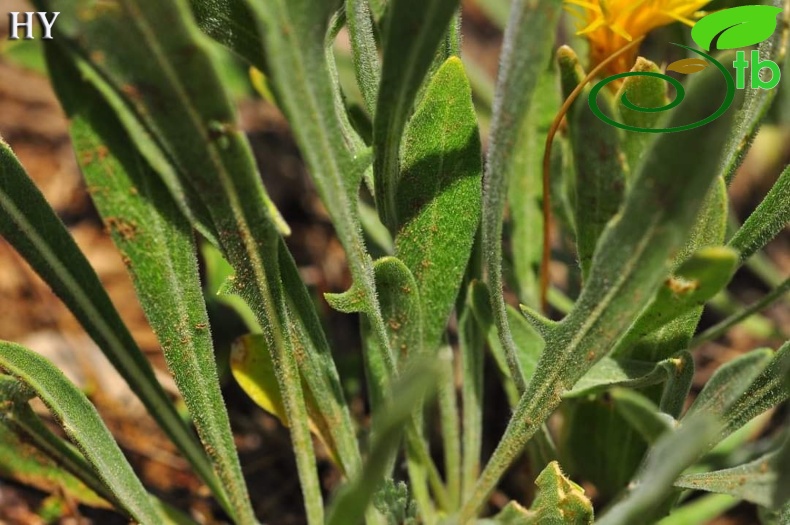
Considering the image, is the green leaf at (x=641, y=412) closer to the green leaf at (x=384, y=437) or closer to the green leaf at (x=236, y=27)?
the green leaf at (x=384, y=437)

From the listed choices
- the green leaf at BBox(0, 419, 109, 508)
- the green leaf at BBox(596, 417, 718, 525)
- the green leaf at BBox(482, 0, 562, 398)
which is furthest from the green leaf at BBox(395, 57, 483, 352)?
the green leaf at BBox(0, 419, 109, 508)

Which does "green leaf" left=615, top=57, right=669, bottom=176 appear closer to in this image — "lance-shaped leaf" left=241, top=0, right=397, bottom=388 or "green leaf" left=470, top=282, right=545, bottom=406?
"green leaf" left=470, top=282, right=545, bottom=406

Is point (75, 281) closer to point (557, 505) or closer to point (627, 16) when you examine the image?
point (557, 505)

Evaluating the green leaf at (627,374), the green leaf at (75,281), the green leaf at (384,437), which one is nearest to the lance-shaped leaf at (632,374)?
the green leaf at (627,374)

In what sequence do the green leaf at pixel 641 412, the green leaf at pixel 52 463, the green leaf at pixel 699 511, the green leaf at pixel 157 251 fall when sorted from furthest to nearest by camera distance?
the green leaf at pixel 699 511 < the green leaf at pixel 52 463 < the green leaf at pixel 157 251 < the green leaf at pixel 641 412

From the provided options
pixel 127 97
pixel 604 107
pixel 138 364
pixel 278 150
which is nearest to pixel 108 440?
pixel 138 364

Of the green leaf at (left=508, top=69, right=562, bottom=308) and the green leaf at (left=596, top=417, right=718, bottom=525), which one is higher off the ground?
the green leaf at (left=508, top=69, right=562, bottom=308)
